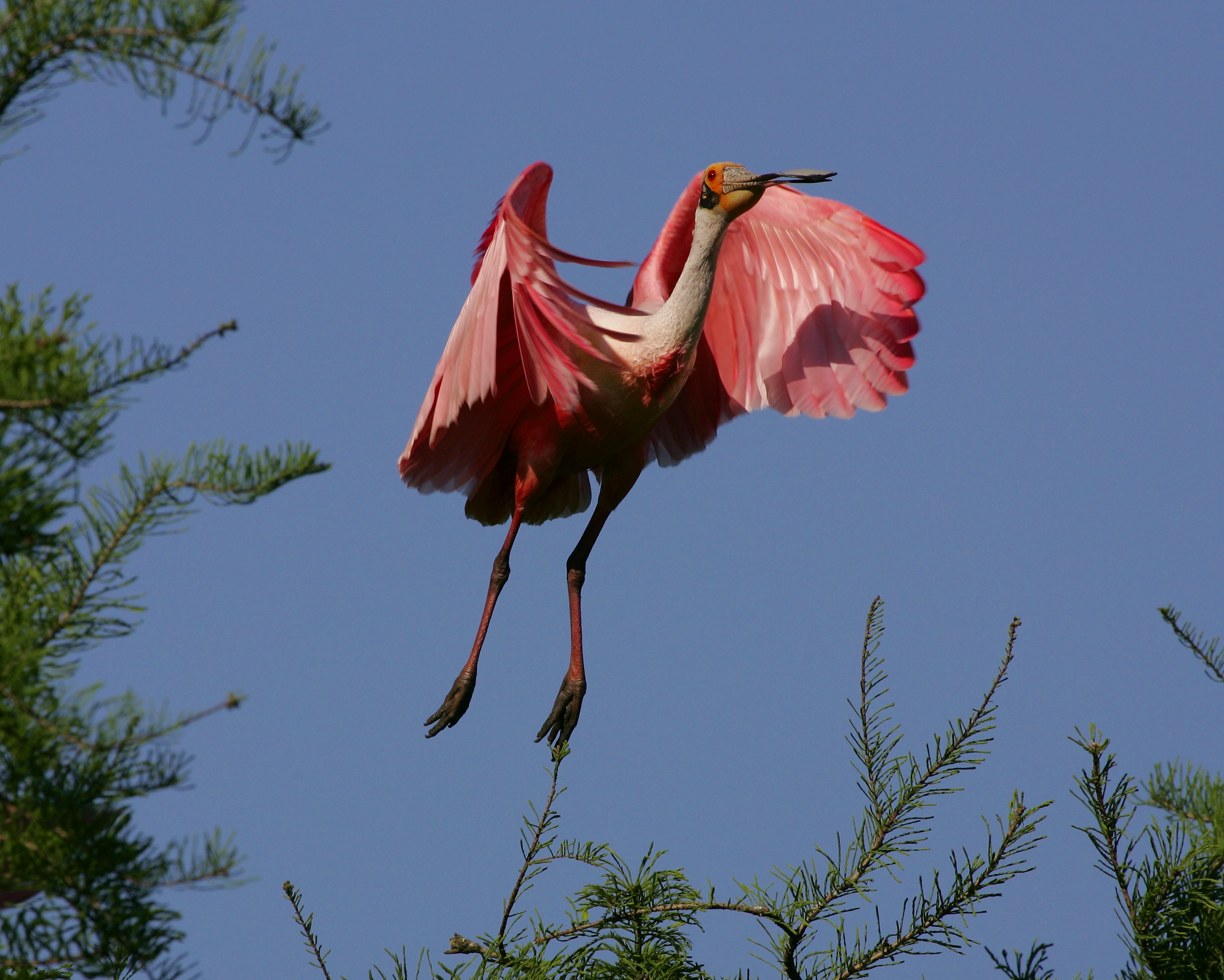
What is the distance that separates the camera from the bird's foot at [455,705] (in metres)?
5.48

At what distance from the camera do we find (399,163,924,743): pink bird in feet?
18.5

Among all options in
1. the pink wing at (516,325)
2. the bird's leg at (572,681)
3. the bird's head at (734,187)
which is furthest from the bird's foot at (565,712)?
the bird's head at (734,187)

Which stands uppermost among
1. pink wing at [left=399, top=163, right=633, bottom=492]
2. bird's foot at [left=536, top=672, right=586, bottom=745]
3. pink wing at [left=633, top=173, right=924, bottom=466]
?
pink wing at [left=633, top=173, right=924, bottom=466]

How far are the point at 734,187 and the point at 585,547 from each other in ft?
6.12

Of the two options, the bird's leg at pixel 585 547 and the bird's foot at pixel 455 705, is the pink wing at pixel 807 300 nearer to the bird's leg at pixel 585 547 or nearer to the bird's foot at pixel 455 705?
the bird's leg at pixel 585 547

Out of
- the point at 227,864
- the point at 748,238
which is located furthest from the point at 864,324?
the point at 227,864

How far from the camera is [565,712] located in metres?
5.68

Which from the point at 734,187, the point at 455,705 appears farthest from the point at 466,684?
the point at 734,187

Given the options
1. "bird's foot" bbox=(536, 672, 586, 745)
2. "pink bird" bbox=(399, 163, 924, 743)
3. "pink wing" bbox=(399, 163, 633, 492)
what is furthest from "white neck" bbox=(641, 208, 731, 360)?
"bird's foot" bbox=(536, 672, 586, 745)

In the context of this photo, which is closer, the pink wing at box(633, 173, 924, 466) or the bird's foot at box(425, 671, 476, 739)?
the bird's foot at box(425, 671, 476, 739)

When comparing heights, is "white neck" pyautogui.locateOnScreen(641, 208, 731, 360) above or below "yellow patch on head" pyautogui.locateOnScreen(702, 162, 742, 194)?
below

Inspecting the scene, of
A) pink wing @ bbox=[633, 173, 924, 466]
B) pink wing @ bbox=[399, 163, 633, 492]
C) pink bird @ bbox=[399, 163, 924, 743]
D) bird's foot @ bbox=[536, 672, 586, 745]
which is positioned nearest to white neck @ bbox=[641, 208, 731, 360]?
pink bird @ bbox=[399, 163, 924, 743]

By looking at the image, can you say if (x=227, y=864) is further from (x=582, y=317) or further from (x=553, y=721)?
(x=582, y=317)

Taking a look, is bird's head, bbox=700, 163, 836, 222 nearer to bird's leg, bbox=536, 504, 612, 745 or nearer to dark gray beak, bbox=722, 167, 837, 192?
dark gray beak, bbox=722, 167, 837, 192
